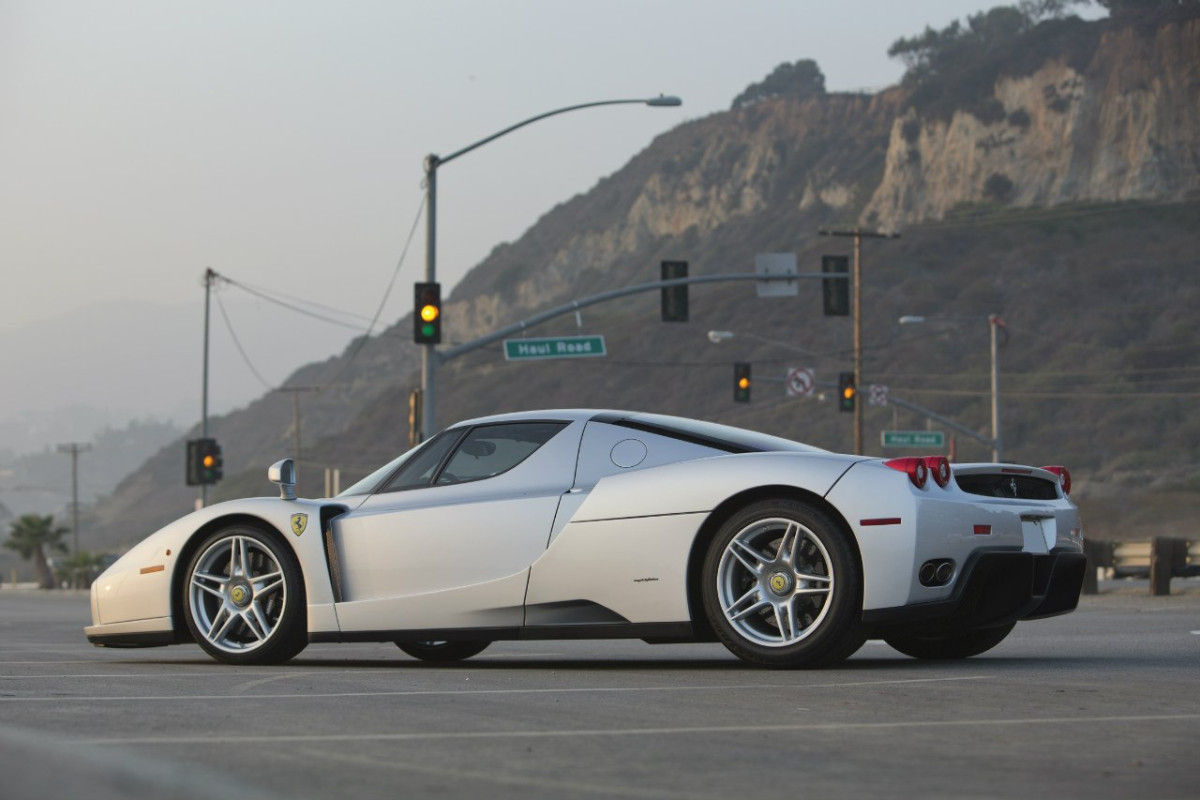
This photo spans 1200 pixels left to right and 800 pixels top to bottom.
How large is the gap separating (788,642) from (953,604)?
30.9 inches

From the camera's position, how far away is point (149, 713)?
Result: 6.03 meters

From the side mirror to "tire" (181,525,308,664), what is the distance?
305 millimetres

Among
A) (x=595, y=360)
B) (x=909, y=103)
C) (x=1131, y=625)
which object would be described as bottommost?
(x=1131, y=625)

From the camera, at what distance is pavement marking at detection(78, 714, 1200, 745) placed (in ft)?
16.8

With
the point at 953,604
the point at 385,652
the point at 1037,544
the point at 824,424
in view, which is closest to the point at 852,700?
the point at 953,604

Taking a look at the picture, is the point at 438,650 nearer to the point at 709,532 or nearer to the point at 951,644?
the point at 709,532

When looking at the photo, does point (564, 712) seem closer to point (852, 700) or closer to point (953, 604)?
point (852, 700)

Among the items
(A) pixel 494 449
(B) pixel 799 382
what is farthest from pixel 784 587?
(B) pixel 799 382

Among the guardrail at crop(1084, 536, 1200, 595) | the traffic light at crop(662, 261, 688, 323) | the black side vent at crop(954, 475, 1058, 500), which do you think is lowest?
the guardrail at crop(1084, 536, 1200, 595)

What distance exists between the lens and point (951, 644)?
9430 mm

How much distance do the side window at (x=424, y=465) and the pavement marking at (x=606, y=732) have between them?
370 centimetres

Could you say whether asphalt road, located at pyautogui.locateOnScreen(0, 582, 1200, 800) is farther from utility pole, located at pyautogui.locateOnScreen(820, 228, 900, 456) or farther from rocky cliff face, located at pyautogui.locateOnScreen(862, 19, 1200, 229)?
rocky cliff face, located at pyautogui.locateOnScreen(862, 19, 1200, 229)

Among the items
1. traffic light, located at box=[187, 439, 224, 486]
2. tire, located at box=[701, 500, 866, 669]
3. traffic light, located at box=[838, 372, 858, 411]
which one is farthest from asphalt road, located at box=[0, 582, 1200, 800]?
traffic light, located at box=[838, 372, 858, 411]

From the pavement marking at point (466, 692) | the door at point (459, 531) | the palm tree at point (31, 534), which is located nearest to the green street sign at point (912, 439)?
the door at point (459, 531)
